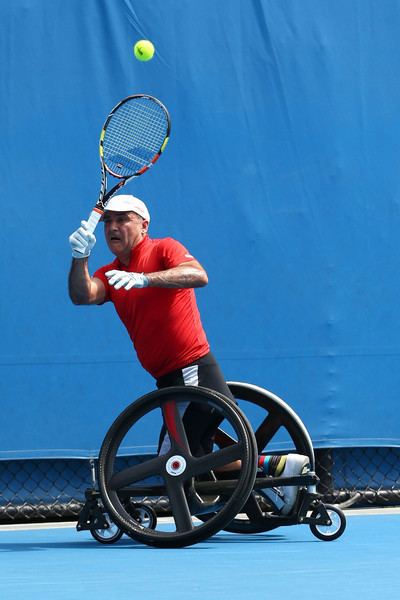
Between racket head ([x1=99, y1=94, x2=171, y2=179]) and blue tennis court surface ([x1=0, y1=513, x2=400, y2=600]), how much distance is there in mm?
1259

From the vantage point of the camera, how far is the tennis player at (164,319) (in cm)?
373

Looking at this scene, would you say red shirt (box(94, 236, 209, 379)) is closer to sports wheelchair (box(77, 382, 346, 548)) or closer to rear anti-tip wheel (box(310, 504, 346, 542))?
sports wheelchair (box(77, 382, 346, 548))

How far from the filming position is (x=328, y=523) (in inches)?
149

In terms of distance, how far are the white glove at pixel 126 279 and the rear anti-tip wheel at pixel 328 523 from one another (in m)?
0.94

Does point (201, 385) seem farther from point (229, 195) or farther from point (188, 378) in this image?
point (229, 195)

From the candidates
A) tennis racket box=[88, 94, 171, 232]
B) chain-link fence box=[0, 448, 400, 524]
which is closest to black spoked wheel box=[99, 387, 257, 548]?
tennis racket box=[88, 94, 171, 232]

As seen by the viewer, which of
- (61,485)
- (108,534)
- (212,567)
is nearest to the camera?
(212,567)

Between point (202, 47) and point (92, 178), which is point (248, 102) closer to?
point (202, 47)

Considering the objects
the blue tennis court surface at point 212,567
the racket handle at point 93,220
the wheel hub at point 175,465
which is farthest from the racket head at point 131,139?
the blue tennis court surface at point 212,567

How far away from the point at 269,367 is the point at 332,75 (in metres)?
1.22

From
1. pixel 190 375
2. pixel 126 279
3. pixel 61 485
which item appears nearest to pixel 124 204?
pixel 126 279

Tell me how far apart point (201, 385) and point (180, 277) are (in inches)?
14.9

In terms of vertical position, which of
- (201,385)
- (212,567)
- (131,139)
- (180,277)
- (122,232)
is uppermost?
(131,139)

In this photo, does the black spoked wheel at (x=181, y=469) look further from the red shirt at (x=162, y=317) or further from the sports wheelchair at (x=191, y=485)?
the red shirt at (x=162, y=317)
